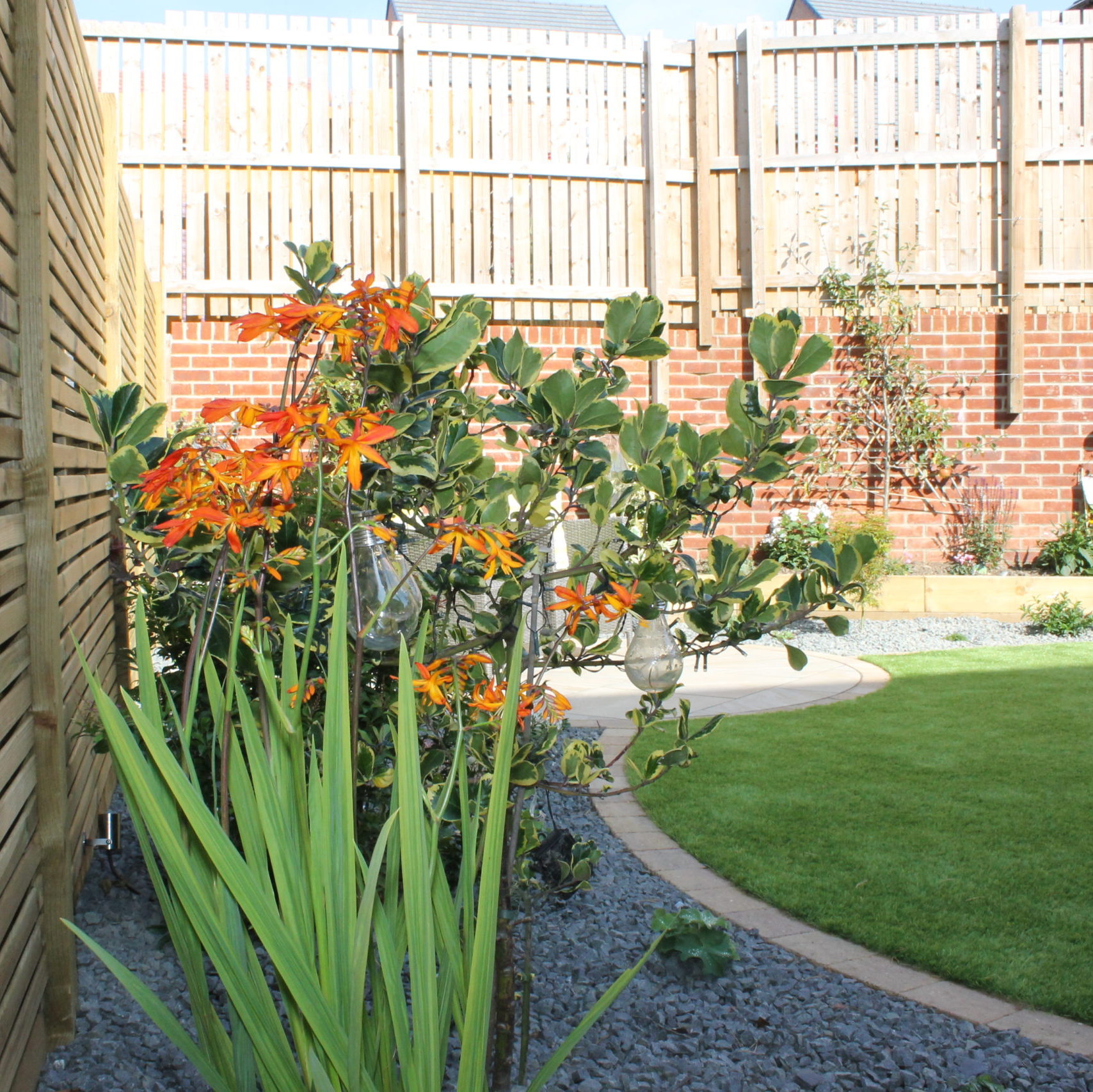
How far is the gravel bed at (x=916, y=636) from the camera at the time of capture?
662cm

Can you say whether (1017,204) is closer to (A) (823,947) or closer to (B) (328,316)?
(A) (823,947)

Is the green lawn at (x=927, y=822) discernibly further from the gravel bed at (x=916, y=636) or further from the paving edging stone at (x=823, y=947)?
the gravel bed at (x=916, y=636)

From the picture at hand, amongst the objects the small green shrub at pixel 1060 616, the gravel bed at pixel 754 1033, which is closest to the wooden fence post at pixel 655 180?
the small green shrub at pixel 1060 616

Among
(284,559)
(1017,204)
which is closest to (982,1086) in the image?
(284,559)

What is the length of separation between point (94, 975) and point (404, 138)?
692 centimetres

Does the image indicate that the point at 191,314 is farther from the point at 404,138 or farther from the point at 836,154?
the point at 836,154

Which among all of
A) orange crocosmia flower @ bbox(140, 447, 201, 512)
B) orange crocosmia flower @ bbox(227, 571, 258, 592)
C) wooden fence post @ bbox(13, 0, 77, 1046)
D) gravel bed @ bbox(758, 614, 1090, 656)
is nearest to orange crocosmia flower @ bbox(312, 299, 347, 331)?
orange crocosmia flower @ bbox(140, 447, 201, 512)

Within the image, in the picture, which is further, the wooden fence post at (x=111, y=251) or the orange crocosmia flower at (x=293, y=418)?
the wooden fence post at (x=111, y=251)

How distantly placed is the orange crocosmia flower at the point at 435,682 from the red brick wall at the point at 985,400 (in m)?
6.58

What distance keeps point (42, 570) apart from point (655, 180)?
23.4 feet

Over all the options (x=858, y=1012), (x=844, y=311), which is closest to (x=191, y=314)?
(x=844, y=311)

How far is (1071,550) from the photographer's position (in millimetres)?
7801

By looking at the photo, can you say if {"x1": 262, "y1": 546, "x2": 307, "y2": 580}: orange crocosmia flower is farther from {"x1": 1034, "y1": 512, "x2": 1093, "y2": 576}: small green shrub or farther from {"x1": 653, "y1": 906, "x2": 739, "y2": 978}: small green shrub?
{"x1": 1034, "y1": 512, "x2": 1093, "y2": 576}: small green shrub

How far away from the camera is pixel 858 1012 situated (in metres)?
2.07
